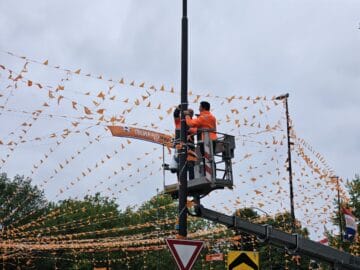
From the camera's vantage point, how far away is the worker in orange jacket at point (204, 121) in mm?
11053

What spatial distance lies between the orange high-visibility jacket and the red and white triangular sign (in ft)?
7.62

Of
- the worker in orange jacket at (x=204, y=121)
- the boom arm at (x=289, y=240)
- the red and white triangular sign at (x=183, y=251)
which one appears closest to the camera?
the red and white triangular sign at (x=183, y=251)

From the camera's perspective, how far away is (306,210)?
17453mm

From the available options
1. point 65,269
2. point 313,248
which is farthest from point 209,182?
point 65,269

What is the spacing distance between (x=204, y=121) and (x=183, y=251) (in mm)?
2777

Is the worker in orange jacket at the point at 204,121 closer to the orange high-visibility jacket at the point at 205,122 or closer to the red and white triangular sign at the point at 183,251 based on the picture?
the orange high-visibility jacket at the point at 205,122

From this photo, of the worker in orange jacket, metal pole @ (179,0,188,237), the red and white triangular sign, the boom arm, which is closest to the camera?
the red and white triangular sign

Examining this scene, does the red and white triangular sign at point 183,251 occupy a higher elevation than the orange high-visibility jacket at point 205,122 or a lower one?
lower

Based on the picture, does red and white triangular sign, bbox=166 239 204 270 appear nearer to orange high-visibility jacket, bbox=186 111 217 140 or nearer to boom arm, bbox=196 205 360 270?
boom arm, bbox=196 205 360 270

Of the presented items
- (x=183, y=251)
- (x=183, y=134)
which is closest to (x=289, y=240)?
(x=183, y=251)

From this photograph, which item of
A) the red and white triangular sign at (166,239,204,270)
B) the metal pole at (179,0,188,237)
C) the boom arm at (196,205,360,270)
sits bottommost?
the red and white triangular sign at (166,239,204,270)

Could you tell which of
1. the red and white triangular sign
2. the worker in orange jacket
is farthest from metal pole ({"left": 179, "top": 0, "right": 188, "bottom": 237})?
the red and white triangular sign

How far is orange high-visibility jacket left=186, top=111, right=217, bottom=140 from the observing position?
436 inches

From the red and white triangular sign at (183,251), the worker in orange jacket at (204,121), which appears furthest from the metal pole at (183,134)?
the red and white triangular sign at (183,251)
